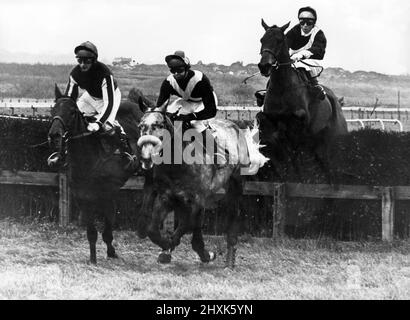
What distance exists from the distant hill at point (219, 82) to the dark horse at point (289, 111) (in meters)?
18.5

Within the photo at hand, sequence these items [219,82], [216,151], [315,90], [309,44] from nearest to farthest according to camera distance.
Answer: [216,151], [309,44], [315,90], [219,82]

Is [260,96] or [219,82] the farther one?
[219,82]

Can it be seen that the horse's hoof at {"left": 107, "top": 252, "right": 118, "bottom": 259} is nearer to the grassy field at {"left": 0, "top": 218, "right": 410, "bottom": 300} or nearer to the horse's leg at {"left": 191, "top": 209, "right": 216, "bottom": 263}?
the grassy field at {"left": 0, "top": 218, "right": 410, "bottom": 300}

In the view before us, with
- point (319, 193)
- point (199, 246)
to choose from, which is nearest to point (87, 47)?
point (199, 246)

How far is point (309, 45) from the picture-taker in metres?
11.6

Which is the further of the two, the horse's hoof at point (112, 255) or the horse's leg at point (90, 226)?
the horse's hoof at point (112, 255)

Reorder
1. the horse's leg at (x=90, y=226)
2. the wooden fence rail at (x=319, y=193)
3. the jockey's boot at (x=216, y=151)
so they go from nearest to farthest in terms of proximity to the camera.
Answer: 1. the jockey's boot at (x=216, y=151)
2. the horse's leg at (x=90, y=226)
3. the wooden fence rail at (x=319, y=193)

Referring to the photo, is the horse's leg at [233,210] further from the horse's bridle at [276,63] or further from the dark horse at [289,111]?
the horse's bridle at [276,63]

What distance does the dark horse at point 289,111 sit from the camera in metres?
A: 10.8

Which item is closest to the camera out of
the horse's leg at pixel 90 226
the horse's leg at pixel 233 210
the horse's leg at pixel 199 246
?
the horse's leg at pixel 199 246

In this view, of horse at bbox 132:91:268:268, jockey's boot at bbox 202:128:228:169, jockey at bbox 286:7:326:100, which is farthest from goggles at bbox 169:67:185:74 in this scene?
jockey at bbox 286:7:326:100

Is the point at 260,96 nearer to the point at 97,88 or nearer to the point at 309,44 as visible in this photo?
the point at 309,44

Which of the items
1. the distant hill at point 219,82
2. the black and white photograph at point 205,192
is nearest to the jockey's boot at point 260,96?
the black and white photograph at point 205,192

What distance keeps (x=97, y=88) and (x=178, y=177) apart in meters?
2.00
